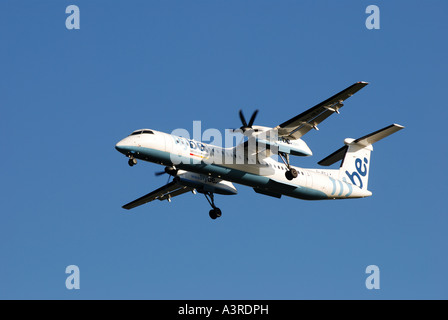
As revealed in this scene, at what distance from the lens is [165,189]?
32969 mm

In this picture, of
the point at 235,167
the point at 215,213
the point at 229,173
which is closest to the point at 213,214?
the point at 215,213

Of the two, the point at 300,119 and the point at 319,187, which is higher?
the point at 300,119

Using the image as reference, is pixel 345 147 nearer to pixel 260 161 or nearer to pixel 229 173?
pixel 260 161

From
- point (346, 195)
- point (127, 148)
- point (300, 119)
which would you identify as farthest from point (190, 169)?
point (346, 195)

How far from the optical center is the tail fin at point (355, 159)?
32344 millimetres

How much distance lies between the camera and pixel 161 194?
33438mm

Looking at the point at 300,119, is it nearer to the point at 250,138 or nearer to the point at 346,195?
the point at 250,138

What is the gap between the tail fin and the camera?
32344 mm

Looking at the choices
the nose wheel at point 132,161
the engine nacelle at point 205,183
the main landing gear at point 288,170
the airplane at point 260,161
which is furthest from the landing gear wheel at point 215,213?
the nose wheel at point 132,161

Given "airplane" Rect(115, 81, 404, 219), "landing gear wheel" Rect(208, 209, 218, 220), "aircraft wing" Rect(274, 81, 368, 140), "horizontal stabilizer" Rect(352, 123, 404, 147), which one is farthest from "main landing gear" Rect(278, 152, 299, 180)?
"horizontal stabilizer" Rect(352, 123, 404, 147)

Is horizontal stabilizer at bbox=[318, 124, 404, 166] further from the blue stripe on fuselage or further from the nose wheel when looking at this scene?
the nose wheel

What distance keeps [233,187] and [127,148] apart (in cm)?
628

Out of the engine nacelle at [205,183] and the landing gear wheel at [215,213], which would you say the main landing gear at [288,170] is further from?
the landing gear wheel at [215,213]

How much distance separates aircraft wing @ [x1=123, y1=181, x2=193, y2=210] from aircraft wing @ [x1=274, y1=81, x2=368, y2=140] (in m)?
6.53
